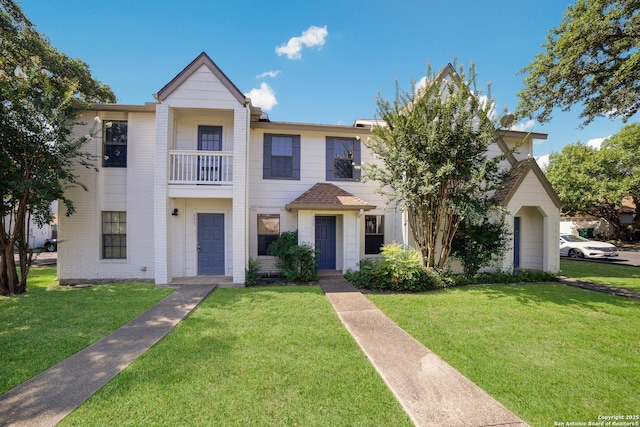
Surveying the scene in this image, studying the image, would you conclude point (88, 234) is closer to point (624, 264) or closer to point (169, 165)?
point (169, 165)

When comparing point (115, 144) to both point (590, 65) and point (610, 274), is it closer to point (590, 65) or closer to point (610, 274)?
point (590, 65)

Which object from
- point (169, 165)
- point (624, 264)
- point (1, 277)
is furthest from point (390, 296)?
point (624, 264)

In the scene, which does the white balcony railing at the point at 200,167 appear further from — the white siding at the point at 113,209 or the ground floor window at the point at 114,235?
the ground floor window at the point at 114,235

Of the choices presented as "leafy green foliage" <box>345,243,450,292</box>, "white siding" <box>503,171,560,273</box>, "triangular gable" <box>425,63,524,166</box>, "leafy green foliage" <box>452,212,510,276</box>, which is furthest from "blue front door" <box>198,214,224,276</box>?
"white siding" <box>503,171,560,273</box>

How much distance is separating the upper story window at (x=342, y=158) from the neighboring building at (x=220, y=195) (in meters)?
0.04

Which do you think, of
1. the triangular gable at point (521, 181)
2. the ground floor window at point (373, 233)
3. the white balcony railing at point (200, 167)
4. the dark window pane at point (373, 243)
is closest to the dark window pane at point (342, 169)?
the ground floor window at point (373, 233)

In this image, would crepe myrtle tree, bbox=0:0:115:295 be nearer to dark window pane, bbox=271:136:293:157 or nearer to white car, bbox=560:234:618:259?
dark window pane, bbox=271:136:293:157

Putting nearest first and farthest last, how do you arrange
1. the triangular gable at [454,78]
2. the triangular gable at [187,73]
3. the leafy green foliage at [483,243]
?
the triangular gable at [187,73] → the triangular gable at [454,78] → the leafy green foliage at [483,243]

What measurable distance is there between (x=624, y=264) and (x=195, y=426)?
1945cm

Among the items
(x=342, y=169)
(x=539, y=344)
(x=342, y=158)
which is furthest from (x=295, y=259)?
(x=539, y=344)

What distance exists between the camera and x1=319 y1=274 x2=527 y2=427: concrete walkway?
265cm

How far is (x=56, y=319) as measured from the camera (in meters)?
5.31

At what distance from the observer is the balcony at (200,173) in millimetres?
8250

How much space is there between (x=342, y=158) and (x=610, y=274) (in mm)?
11771
